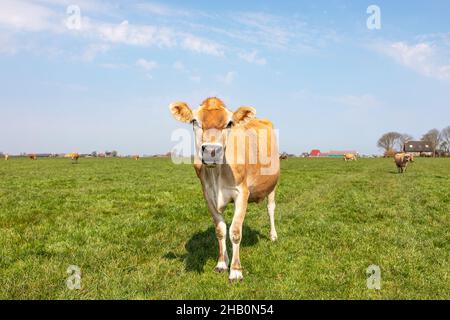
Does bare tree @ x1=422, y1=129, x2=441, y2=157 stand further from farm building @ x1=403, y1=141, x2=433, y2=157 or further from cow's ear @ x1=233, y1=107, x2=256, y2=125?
cow's ear @ x1=233, y1=107, x2=256, y2=125

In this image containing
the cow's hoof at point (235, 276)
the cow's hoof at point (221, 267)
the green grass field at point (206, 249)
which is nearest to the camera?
the green grass field at point (206, 249)

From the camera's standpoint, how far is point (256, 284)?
19.2ft

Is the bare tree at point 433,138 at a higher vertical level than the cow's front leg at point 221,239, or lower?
higher

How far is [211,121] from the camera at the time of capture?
555 centimetres

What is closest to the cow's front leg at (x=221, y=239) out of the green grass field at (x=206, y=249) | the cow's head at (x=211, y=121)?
the green grass field at (x=206, y=249)

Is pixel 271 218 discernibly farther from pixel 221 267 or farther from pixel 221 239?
pixel 221 267

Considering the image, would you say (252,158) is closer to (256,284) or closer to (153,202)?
(256,284)

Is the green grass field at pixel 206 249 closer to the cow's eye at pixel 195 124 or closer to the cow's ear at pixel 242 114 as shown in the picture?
the cow's eye at pixel 195 124

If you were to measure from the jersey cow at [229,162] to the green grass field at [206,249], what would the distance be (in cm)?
83

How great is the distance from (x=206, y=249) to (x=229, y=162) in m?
2.47

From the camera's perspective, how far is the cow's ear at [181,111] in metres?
5.74

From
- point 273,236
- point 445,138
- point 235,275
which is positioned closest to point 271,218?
point 273,236
